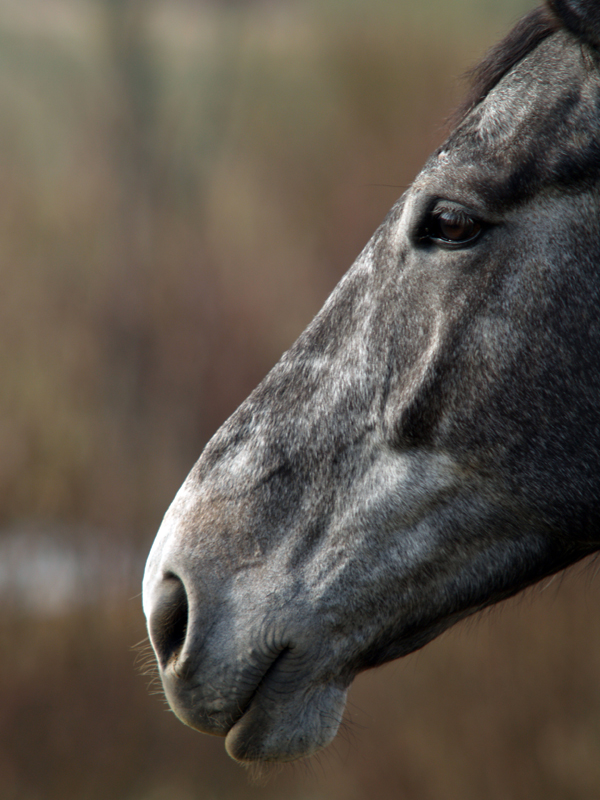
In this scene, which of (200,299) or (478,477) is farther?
(200,299)

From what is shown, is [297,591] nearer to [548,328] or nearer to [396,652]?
[396,652]

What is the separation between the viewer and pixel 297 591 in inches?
26.1

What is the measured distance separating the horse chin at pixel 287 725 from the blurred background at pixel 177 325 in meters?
1.06

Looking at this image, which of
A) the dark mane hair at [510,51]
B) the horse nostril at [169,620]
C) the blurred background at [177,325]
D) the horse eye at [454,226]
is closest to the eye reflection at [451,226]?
the horse eye at [454,226]

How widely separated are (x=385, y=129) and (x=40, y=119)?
3.18 ft

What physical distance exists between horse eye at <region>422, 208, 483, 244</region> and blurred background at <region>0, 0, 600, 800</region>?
3.77 ft

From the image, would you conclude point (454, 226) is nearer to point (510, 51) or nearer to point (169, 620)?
point (510, 51)

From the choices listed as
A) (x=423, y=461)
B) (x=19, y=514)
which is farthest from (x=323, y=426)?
(x=19, y=514)

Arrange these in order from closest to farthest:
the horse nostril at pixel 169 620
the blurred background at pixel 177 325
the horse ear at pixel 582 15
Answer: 1. the horse ear at pixel 582 15
2. the horse nostril at pixel 169 620
3. the blurred background at pixel 177 325

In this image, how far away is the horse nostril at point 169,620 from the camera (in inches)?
26.6

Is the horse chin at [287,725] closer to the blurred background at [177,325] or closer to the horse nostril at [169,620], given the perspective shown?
the horse nostril at [169,620]

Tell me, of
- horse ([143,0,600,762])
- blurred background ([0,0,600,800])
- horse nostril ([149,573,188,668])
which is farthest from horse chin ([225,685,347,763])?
blurred background ([0,0,600,800])

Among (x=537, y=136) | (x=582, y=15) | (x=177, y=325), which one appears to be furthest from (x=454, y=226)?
(x=177, y=325)

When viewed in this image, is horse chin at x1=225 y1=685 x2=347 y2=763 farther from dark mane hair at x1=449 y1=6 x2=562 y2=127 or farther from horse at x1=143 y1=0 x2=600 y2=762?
dark mane hair at x1=449 y1=6 x2=562 y2=127
